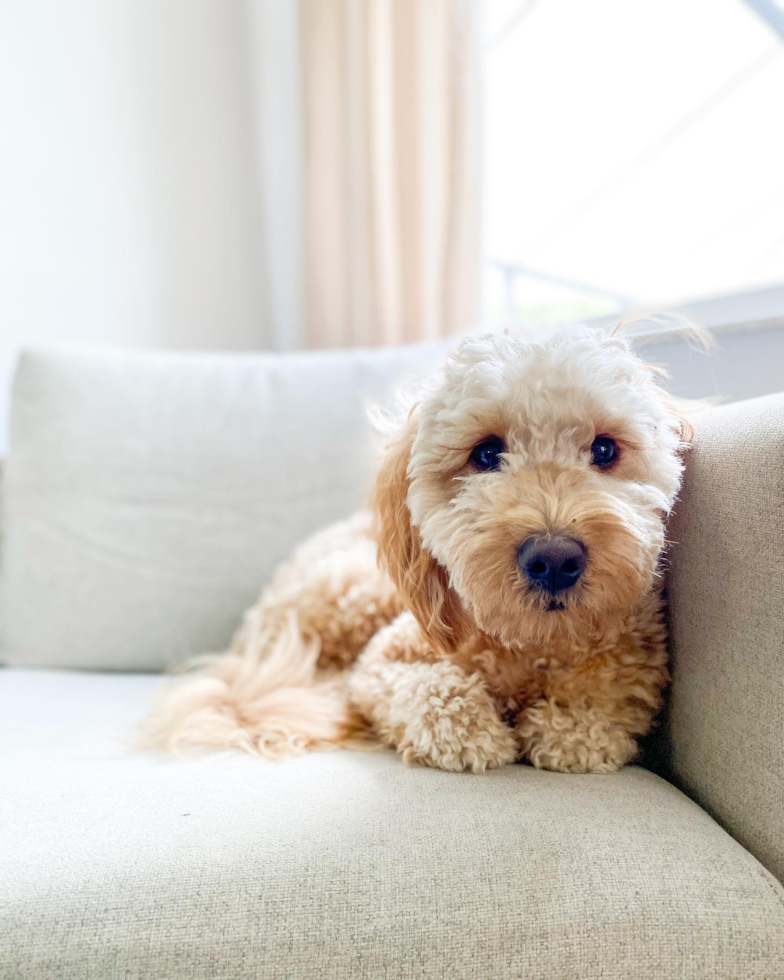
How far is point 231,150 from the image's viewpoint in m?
2.82

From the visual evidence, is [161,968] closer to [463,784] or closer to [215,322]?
[463,784]

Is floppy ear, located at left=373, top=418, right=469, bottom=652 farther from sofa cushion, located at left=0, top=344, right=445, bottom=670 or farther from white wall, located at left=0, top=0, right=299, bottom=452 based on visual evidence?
white wall, located at left=0, top=0, right=299, bottom=452

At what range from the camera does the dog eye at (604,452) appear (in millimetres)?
924

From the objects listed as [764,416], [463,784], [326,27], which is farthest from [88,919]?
[326,27]

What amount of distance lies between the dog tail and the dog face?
0.82 feet

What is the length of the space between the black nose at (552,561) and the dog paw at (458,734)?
0.79ft

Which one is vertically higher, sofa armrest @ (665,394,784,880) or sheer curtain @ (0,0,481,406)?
sheer curtain @ (0,0,481,406)

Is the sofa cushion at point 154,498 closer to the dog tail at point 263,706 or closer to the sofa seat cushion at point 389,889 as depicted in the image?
the dog tail at point 263,706

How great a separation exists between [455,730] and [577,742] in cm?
16

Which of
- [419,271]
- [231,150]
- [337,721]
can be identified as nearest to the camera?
[337,721]

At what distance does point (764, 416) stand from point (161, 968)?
2.79 ft

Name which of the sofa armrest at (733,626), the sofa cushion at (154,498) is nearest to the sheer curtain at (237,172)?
the sofa cushion at (154,498)

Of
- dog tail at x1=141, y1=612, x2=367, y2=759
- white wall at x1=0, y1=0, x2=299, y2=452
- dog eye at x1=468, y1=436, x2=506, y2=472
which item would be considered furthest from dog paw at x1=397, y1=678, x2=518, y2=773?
white wall at x1=0, y1=0, x2=299, y2=452

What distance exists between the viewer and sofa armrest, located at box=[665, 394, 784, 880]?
77 centimetres
